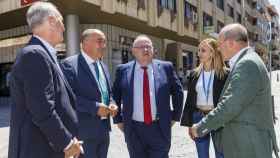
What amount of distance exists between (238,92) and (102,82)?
1862mm

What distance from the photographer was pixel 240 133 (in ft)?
11.4

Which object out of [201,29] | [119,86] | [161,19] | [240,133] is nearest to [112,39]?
[161,19]

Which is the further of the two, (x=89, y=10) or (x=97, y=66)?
(x=89, y=10)

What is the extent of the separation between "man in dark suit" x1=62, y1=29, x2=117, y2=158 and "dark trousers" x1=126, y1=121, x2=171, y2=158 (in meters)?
0.34

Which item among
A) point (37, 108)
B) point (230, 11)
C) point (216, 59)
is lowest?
point (37, 108)

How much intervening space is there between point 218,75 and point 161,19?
902 inches

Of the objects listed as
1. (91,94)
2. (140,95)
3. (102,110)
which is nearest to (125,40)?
(140,95)

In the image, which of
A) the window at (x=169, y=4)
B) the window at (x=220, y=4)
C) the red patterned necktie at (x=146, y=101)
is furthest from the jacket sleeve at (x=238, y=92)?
the window at (x=220, y=4)

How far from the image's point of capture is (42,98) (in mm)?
3105

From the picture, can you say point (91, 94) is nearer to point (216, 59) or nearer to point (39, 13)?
point (39, 13)

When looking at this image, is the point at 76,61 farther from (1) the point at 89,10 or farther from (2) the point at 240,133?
(1) the point at 89,10

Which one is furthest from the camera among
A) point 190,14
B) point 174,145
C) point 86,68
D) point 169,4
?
point 190,14

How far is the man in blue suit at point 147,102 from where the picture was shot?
16.0 ft

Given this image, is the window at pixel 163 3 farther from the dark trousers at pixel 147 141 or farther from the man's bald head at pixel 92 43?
the dark trousers at pixel 147 141
